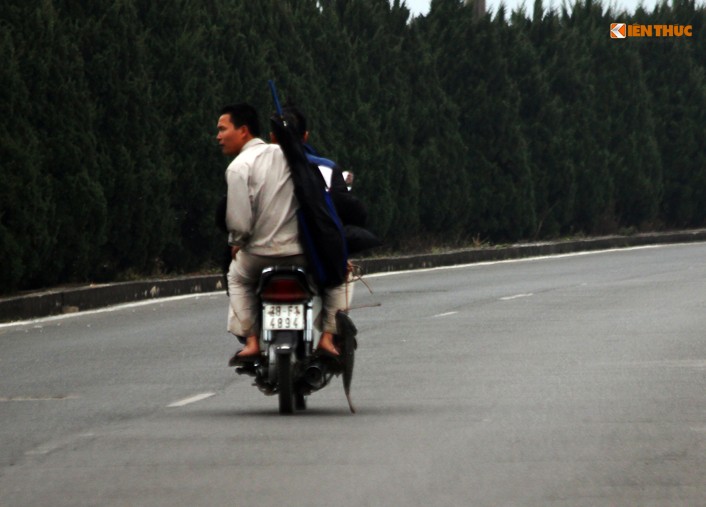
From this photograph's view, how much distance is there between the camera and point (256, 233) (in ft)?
39.6

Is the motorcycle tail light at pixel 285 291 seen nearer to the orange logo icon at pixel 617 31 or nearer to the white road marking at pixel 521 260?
the white road marking at pixel 521 260

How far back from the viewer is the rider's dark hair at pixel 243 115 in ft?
40.7

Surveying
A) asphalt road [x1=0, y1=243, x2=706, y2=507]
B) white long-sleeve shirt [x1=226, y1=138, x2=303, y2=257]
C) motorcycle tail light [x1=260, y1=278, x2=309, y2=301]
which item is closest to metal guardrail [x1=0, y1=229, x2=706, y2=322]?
asphalt road [x1=0, y1=243, x2=706, y2=507]

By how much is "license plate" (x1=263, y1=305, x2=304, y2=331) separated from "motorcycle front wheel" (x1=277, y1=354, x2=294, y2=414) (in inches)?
7.0

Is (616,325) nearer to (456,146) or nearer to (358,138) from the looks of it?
(358,138)

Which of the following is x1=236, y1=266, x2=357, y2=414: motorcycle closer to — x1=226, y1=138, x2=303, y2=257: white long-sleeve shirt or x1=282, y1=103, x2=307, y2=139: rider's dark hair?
x1=226, y1=138, x2=303, y2=257: white long-sleeve shirt

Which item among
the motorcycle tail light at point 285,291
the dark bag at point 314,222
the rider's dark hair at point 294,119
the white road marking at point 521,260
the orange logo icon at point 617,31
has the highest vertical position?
the orange logo icon at point 617,31

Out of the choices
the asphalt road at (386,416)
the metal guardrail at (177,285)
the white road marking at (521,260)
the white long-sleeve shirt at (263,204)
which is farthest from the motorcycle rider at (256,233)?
the white road marking at (521,260)

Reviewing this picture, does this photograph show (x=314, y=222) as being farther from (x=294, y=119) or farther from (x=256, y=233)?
(x=294, y=119)

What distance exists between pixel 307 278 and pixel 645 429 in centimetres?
222

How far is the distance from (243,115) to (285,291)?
1.21m

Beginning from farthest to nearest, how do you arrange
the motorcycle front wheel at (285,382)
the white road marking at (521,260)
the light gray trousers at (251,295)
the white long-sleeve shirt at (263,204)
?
the white road marking at (521,260)
the light gray trousers at (251,295)
the white long-sleeve shirt at (263,204)
the motorcycle front wheel at (285,382)

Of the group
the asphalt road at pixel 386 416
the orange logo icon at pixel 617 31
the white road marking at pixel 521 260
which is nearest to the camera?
the asphalt road at pixel 386 416

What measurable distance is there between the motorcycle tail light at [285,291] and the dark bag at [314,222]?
0.15 meters
